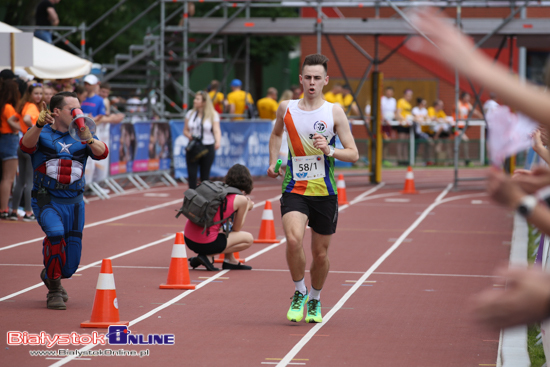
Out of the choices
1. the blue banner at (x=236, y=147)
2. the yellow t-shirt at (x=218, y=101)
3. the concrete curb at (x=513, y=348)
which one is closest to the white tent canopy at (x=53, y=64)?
the blue banner at (x=236, y=147)

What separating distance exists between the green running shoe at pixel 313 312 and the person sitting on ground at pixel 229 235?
249 cm

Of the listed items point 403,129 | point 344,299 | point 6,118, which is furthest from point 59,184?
point 403,129

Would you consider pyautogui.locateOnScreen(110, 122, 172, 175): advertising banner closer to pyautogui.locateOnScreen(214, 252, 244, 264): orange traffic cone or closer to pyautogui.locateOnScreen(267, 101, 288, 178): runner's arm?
pyautogui.locateOnScreen(214, 252, 244, 264): orange traffic cone

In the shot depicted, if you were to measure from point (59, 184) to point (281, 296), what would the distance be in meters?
2.42

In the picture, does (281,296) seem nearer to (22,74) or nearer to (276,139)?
(276,139)

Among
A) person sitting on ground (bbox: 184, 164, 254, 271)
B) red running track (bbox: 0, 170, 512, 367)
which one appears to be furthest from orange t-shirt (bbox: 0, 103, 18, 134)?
person sitting on ground (bbox: 184, 164, 254, 271)

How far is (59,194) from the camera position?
7.62 meters

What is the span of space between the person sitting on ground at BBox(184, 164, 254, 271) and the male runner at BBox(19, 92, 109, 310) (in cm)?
208

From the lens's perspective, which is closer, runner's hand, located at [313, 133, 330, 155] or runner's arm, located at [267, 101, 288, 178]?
runner's hand, located at [313, 133, 330, 155]

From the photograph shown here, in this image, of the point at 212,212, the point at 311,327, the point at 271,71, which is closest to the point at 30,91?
the point at 212,212

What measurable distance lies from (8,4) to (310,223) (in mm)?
26489

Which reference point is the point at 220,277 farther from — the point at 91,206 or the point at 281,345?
the point at 91,206

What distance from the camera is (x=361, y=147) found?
1148 inches

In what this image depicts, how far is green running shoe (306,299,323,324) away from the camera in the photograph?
286 inches
